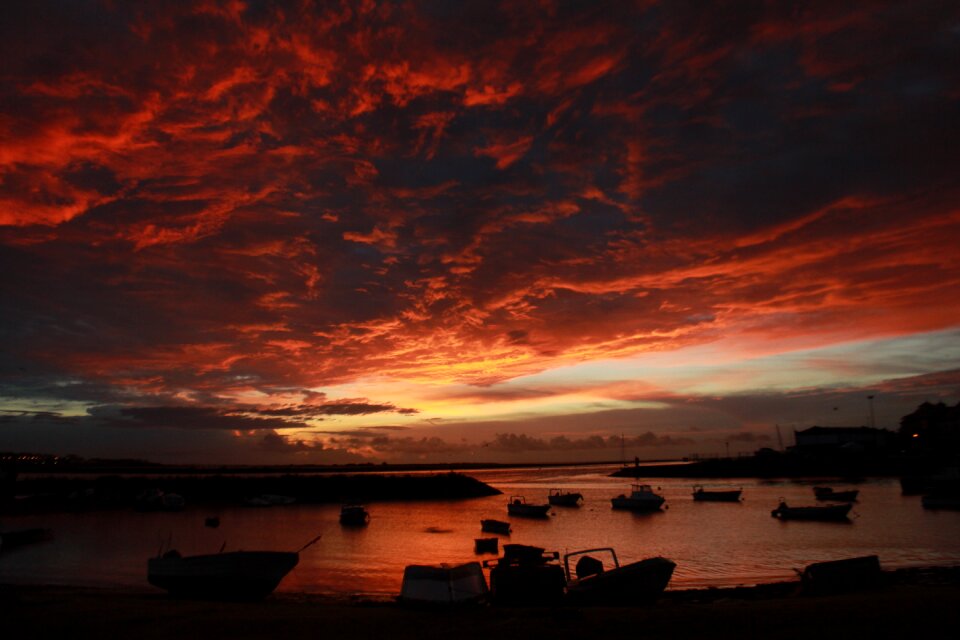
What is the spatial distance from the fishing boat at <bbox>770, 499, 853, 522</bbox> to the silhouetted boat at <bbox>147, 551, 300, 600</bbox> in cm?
4834

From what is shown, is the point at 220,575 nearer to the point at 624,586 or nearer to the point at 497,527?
the point at 624,586

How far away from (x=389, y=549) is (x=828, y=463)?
120977mm

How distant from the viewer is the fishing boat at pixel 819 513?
52344 millimetres

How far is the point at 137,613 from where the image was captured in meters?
17.5

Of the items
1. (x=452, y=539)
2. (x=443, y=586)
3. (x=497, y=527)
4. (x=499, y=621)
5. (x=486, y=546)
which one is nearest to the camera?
(x=499, y=621)

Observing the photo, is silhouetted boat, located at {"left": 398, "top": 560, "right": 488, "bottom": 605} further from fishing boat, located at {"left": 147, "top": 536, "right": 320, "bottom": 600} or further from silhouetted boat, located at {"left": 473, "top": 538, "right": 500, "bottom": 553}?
silhouetted boat, located at {"left": 473, "top": 538, "right": 500, "bottom": 553}

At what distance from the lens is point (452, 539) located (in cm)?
4575

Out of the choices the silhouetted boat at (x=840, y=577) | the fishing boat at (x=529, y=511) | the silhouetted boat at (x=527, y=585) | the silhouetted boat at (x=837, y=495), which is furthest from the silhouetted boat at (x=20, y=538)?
the silhouetted boat at (x=837, y=495)

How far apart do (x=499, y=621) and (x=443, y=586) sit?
4.47 meters

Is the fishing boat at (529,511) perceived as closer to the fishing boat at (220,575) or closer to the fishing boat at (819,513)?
the fishing boat at (819,513)

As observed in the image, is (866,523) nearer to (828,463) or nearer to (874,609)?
(874,609)

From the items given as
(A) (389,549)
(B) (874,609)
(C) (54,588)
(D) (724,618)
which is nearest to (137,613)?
(C) (54,588)

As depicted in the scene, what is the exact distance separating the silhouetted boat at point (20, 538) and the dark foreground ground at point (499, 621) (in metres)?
28.7

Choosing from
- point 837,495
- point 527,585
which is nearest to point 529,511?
point 837,495
